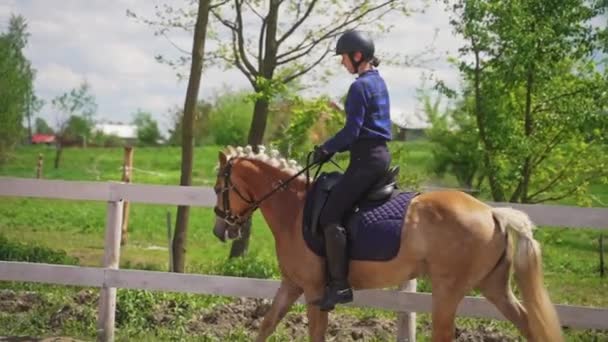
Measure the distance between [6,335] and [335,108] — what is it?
22.8ft

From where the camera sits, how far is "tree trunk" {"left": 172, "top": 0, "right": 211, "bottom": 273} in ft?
39.0

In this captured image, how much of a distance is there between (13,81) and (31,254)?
9.94 meters

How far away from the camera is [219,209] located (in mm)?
6609

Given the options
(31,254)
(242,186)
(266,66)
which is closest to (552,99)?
(266,66)

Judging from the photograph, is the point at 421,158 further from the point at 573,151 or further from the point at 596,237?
the point at 573,151

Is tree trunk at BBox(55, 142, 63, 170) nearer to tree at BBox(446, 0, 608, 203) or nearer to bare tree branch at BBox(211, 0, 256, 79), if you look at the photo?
bare tree branch at BBox(211, 0, 256, 79)

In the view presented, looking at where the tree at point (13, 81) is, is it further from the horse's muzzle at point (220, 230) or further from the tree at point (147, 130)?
the tree at point (147, 130)

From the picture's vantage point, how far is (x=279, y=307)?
6422 mm

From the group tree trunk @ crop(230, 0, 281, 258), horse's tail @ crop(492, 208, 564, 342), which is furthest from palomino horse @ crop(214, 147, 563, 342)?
tree trunk @ crop(230, 0, 281, 258)

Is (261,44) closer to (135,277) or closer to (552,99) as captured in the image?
(552,99)

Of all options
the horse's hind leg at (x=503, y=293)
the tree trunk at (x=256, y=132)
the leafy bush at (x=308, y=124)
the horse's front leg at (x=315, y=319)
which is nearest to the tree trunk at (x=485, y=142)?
the leafy bush at (x=308, y=124)

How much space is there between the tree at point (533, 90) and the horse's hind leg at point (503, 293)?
4.90 meters

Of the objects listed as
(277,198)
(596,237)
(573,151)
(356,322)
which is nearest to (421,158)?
(596,237)

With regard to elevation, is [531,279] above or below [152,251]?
above
